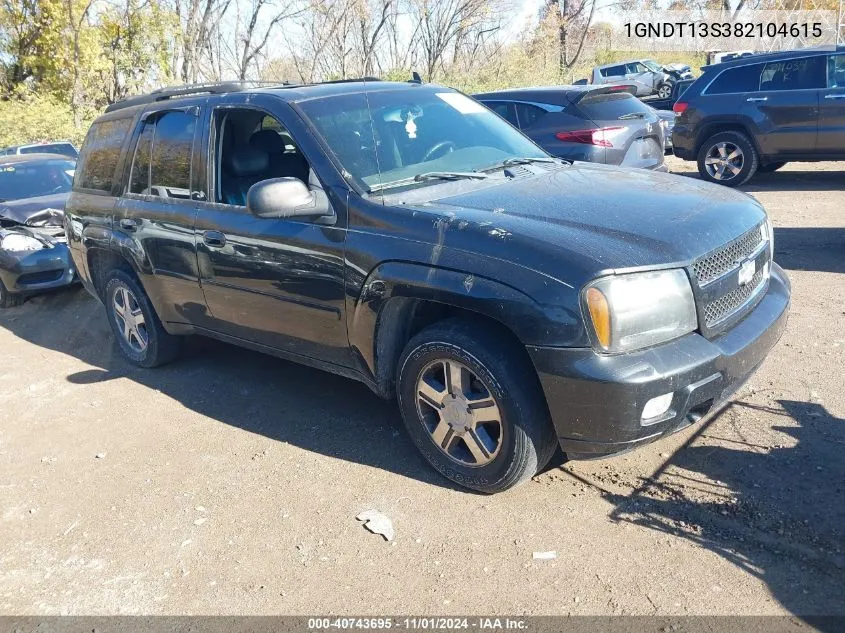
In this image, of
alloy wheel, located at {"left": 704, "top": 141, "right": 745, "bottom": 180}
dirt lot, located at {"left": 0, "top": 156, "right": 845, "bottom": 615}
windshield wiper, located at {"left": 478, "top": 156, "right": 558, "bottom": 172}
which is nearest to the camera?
dirt lot, located at {"left": 0, "top": 156, "right": 845, "bottom": 615}

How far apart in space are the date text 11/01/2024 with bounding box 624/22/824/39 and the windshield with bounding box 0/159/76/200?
21240 mm

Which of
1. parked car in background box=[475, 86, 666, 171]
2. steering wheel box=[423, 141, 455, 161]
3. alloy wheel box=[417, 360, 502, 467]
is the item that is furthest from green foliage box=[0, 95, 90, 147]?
alloy wheel box=[417, 360, 502, 467]

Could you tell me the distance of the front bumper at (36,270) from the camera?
8078 mm

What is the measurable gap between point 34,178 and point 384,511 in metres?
7.67

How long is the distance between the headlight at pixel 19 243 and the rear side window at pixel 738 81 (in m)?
8.79

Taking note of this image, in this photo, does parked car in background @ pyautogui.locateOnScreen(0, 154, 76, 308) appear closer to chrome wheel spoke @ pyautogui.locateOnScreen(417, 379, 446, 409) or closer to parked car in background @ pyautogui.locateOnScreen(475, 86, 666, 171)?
parked car in background @ pyautogui.locateOnScreen(475, 86, 666, 171)

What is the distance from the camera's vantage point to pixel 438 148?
14.2 ft

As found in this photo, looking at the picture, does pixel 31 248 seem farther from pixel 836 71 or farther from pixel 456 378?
pixel 836 71

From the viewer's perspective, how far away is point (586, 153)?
8266 mm

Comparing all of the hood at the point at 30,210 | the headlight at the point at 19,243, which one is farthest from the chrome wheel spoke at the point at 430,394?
the hood at the point at 30,210

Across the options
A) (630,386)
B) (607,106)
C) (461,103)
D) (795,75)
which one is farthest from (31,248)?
(795,75)

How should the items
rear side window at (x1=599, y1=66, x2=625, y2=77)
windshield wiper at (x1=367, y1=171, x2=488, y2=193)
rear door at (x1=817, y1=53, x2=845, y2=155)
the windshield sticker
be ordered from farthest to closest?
rear side window at (x1=599, y1=66, x2=625, y2=77) → rear door at (x1=817, y1=53, x2=845, y2=155) → the windshield sticker → windshield wiper at (x1=367, y1=171, x2=488, y2=193)

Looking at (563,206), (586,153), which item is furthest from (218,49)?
(563,206)

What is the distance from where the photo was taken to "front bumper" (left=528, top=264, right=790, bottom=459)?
10.0 feet
